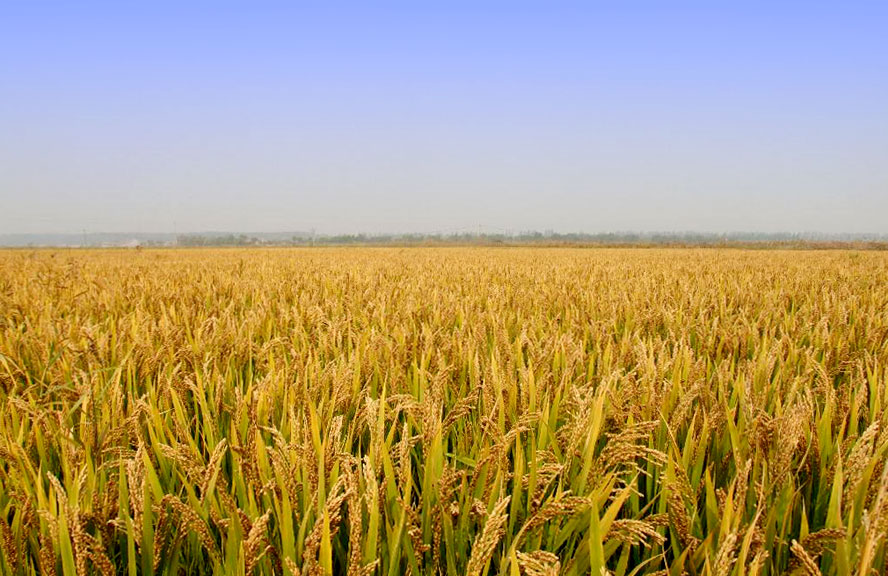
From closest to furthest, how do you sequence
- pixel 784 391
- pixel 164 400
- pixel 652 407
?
1. pixel 652 407
2. pixel 164 400
3. pixel 784 391

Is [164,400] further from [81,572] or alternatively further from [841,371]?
[841,371]

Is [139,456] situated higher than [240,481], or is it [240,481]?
[139,456]

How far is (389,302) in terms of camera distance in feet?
14.3

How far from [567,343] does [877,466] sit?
1.11 metres

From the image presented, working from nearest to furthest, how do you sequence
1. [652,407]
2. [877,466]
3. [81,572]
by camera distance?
[81,572] → [877,466] → [652,407]

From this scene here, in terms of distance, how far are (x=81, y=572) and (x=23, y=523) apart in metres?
0.45

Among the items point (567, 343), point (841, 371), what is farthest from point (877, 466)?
point (841, 371)

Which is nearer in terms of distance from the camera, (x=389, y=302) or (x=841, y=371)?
(x=841, y=371)

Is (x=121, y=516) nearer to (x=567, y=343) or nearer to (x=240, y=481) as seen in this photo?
(x=240, y=481)

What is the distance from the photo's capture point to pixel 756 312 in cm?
418

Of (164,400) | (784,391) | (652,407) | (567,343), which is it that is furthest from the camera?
(567,343)

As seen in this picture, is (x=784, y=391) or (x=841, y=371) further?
(x=841, y=371)

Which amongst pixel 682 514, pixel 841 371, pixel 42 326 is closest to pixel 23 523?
pixel 682 514

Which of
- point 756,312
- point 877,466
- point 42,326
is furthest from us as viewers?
point 756,312
